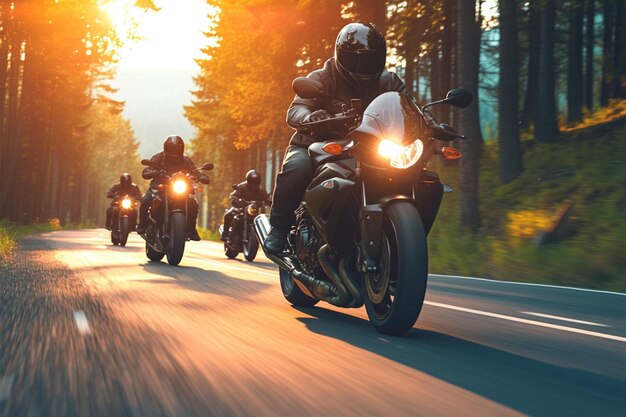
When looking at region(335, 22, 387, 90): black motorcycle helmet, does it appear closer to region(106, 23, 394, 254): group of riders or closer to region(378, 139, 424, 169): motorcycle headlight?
region(106, 23, 394, 254): group of riders

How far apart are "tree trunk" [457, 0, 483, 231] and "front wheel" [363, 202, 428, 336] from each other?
10.7 metres

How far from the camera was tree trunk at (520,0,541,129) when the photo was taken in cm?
2620

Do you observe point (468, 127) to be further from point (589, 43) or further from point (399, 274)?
point (589, 43)

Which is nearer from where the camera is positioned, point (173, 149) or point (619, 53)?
point (173, 149)

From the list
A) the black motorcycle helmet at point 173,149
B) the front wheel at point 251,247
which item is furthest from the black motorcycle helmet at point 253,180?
the black motorcycle helmet at point 173,149

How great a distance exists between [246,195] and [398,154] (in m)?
11.0

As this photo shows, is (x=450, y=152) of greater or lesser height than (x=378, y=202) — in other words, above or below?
above

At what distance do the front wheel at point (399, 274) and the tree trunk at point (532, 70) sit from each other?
838 inches

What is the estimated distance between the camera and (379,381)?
3705 millimetres

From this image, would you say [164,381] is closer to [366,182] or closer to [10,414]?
[10,414]

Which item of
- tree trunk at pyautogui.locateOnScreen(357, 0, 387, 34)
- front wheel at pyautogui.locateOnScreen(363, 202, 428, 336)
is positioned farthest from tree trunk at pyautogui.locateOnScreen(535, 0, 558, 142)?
front wheel at pyautogui.locateOnScreen(363, 202, 428, 336)

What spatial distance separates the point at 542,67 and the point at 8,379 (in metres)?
22.0

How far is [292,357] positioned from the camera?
14.1 ft

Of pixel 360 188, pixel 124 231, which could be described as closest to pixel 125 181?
pixel 124 231
